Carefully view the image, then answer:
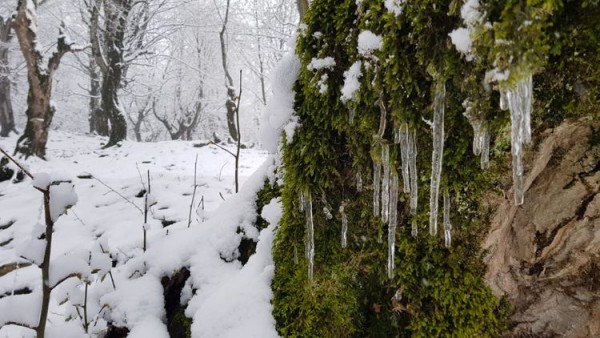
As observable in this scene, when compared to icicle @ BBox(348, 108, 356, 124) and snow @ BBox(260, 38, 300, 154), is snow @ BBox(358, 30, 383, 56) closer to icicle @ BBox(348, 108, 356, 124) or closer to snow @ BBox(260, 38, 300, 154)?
icicle @ BBox(348, 108, 356, 124)

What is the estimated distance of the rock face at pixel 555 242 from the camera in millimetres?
1151

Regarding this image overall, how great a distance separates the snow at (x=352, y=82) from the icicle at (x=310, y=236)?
0.46 meters

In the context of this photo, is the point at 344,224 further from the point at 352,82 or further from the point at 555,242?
the point at 555,242

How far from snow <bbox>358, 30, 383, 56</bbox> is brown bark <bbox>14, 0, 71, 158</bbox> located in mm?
10315

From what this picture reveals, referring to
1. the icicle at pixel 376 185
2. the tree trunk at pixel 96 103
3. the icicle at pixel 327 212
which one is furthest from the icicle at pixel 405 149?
the tree trunk at pixel 96 103

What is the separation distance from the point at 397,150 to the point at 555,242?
639 millimetres

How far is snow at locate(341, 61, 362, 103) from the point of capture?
4.23 ft

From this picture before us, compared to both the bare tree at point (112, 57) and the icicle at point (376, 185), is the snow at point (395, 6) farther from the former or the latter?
the bare tree at point (112, 57)

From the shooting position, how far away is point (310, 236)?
59.9 inches

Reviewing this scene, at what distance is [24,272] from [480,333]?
17.0ft

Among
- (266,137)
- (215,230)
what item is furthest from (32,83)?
(266,137)

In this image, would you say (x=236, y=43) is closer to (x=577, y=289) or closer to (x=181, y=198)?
(x=181, y=198)

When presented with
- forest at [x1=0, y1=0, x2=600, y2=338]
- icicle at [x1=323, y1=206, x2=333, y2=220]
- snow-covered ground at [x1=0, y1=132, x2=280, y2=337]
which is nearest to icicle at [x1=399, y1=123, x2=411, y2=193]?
forest at [x1=0, y1=0, x2=600, y2=338]

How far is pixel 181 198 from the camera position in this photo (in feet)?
19.9
